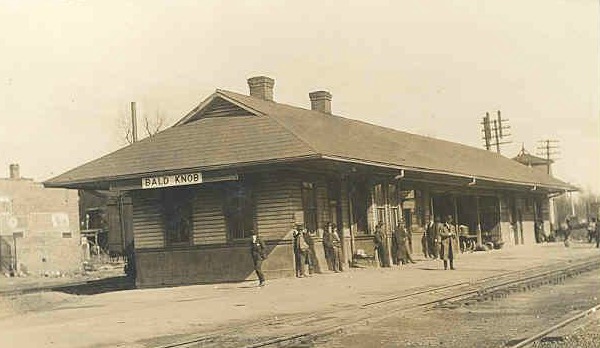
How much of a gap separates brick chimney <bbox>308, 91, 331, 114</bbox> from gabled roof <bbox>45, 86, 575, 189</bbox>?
1546 millimetres

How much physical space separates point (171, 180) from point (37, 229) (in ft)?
86.7

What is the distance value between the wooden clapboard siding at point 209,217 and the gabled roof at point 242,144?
108 cm

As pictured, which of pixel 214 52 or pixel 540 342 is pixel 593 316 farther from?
pixel 214 52

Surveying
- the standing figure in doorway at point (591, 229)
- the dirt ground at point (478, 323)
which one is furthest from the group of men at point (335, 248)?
the standing figure in doorway at point (591, 229)

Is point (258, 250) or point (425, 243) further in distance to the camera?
point (425, 243)

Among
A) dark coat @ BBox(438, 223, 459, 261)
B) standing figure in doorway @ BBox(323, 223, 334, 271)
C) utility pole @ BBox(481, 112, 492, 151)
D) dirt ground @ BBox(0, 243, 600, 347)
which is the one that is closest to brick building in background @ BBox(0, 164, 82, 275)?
standing figure in doorway @ BBox(323, 223, 334, 271)

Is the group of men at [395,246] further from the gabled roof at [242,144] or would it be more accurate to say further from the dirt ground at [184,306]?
the gabled roof at [242,144]

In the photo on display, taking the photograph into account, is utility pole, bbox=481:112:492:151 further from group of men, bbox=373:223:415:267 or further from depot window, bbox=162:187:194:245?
depot window, bbox=162:187:194:245

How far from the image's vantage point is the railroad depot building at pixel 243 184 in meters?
19.9

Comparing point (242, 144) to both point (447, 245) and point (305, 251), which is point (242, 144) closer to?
point (305, 251)

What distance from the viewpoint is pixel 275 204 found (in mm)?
20000

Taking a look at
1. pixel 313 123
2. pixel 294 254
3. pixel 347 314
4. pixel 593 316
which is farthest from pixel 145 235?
pixel 593 316

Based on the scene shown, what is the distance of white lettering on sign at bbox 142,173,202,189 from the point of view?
1953 cm

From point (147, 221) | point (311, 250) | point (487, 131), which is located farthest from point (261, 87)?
point (487, 131)
